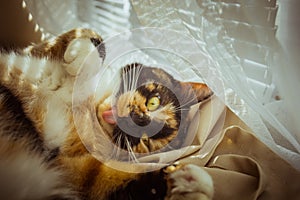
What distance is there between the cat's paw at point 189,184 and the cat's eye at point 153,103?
0.15 metres

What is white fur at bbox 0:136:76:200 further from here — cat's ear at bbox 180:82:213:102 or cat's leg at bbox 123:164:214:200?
cat's ear at bbox 180:82:213:102

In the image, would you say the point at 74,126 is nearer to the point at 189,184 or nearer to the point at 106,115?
the point at 106,115

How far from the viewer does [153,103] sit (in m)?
0.83

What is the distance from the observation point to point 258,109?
77 cm

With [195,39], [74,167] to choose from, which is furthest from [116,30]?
[74,167]

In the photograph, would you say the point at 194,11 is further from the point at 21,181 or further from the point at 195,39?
the point at 21,181

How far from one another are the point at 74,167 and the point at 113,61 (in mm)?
281

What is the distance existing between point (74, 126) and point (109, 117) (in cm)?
8

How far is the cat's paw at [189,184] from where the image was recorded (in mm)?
716

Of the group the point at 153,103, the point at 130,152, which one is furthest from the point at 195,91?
the point at 130,152

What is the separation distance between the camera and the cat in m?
0.74

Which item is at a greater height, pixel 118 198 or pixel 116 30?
pixel 116 30

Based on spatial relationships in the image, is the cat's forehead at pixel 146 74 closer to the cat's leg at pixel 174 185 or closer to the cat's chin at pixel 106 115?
the cat's chin at pixel 106 115

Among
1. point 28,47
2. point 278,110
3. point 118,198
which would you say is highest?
point 28,47
